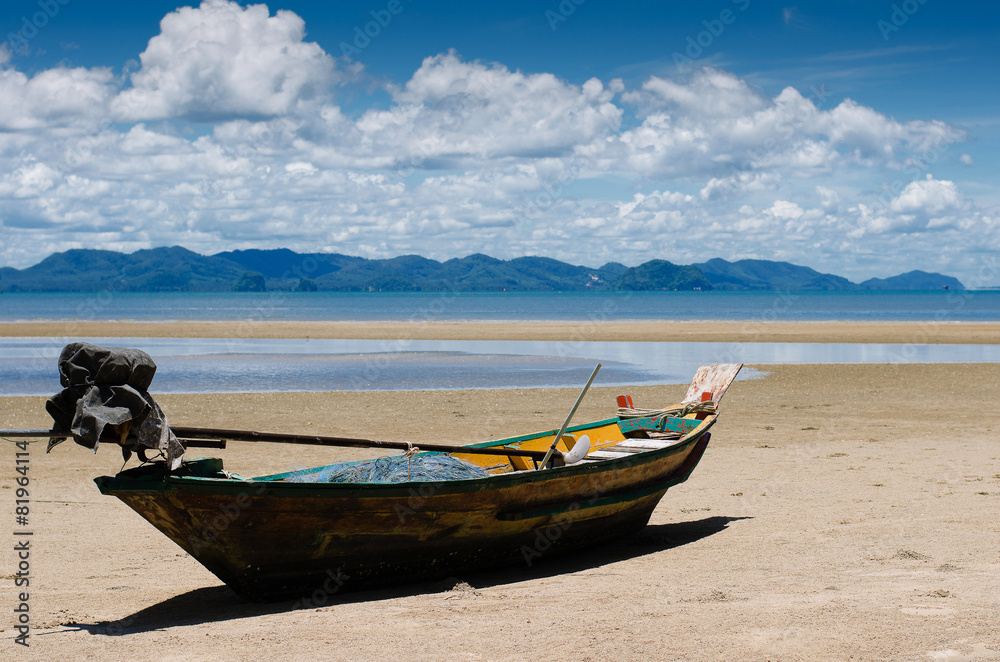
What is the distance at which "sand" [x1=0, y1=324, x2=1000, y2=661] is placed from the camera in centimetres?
523

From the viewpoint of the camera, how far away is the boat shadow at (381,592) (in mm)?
5957

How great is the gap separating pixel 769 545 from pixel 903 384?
15.3m

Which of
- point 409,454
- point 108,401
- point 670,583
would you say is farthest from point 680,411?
point 108,401

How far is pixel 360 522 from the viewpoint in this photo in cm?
631

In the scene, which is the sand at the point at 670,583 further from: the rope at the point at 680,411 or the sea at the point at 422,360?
the sea at the point at 422,360

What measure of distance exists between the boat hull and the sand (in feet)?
0.60

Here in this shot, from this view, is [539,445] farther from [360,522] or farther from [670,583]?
[360,522]

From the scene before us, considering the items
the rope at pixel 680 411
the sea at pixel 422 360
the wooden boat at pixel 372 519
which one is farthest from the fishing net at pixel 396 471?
the sea at pixel 422 360

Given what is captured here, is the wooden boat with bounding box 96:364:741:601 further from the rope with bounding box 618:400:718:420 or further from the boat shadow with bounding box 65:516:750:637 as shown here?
the rope with bounding box 618:400:718:420

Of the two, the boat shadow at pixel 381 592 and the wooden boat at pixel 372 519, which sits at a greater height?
the wooden boat at pixel 372 519

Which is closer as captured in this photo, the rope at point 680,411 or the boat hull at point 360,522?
the boat hull at point 360,522

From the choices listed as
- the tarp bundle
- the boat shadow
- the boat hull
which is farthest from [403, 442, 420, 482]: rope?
the tarp bundle

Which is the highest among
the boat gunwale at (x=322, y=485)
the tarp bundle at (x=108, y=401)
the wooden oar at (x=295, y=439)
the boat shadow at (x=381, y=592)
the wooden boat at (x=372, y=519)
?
the tarp bundle at (x=108, y=401)

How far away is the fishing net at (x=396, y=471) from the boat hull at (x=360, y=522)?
54 cm
